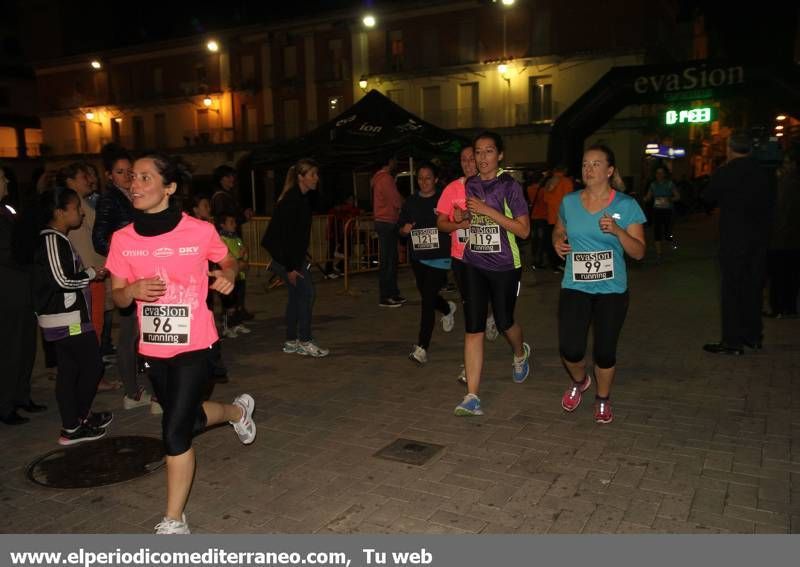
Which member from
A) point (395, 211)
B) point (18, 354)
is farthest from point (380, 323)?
point (18, 354)

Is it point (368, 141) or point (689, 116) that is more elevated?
point (689, 116)

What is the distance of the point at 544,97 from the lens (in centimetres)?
3747

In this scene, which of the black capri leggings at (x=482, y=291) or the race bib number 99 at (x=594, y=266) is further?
the black capri leggings at (x=482, y=291)

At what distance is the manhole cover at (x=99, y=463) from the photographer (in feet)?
14.3

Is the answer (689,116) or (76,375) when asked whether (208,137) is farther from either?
(76,375)

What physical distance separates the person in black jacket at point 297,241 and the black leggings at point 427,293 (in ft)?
3.87

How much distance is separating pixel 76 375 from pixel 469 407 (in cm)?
300

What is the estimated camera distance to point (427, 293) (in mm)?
6996

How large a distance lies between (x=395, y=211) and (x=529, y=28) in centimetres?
3003

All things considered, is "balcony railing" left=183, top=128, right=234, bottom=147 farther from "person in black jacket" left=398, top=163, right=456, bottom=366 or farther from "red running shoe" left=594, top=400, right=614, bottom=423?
"red running shoe" left=594, top=400, right=614, bottom=423

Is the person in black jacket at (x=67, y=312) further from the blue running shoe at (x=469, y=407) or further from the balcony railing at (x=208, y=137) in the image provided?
the balcony railing at (x=208, y=137)

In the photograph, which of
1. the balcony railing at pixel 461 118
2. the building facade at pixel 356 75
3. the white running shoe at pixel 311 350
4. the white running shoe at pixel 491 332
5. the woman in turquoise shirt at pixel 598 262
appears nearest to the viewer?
the woman in turquoise shirt at pixel 598 262

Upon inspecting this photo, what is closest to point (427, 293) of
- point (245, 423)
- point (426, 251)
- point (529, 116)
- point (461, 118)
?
point (426, 251)

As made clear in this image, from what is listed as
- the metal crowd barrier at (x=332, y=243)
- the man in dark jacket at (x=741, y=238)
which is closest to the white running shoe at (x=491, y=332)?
the man in dark jacket at (x=741, y=238)
